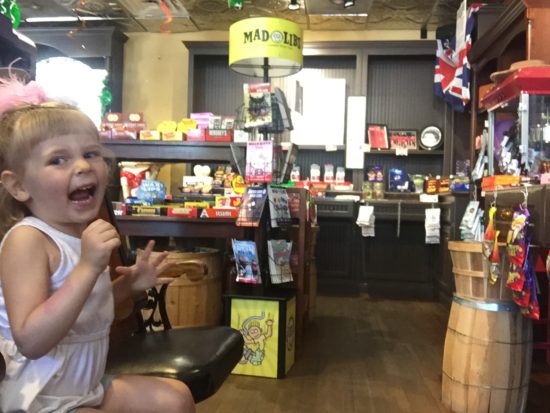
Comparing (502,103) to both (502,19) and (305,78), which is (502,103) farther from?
(305,78)

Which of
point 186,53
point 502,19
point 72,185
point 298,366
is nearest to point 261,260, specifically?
point 298,366

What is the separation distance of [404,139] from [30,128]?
14.9 ft

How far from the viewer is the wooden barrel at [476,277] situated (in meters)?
2.01

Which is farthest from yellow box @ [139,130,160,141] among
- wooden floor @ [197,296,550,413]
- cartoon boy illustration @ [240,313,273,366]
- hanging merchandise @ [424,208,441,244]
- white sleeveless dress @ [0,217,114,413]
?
hanging merchandise @ [424,208,441,244]

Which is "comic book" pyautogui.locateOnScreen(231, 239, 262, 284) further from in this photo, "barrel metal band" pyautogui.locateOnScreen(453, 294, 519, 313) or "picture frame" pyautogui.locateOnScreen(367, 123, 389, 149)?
"picture frame" pyautogui.locateOnScreen(367, 123, 389, 149)

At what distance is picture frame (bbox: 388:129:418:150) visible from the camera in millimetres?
5086

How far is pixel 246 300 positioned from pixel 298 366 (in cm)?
51

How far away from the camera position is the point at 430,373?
268cm

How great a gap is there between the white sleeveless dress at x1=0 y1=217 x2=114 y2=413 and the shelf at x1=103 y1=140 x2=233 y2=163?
2.19 metres

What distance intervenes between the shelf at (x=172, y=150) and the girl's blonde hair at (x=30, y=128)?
215cm

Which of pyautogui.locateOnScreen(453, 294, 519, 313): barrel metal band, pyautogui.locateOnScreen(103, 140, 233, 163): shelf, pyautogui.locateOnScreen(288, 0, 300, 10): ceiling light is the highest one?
pyautogui.locateOnScreen(288, 0, 300, 10): ceiling light

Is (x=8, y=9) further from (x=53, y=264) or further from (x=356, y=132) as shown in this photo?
(x=356, y=132)

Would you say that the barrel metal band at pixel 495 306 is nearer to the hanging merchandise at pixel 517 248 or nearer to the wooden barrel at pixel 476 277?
the wooden barrel at pixel 476 277

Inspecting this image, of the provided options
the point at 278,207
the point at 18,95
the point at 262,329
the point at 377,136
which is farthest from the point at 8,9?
the point at 377,136
